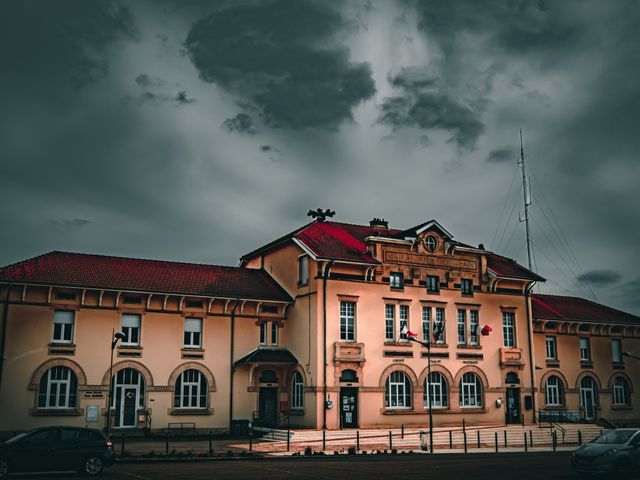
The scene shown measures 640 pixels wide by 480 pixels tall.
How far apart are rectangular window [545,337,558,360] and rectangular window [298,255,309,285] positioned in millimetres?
19502

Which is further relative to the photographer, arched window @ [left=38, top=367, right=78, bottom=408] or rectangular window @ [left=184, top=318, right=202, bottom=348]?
rectangular window @ [left=184, top=318, right=202, bottom=348]

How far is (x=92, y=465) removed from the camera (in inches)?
852

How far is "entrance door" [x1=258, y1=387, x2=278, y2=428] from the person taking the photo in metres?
41.7

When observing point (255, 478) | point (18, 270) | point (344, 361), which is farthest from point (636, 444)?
point (18, 270)

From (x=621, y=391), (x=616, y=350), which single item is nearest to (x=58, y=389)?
(x=621, y=391)

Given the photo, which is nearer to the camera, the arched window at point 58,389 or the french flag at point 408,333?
the arched window at point 58,389

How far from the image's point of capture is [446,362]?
145 ft

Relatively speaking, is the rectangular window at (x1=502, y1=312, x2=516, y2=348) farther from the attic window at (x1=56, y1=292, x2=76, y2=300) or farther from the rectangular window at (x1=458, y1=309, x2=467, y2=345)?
the attic window at (x1=56, y1=292, x2=76, y2=300)

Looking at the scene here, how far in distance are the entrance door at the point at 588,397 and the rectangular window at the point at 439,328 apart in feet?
45.0

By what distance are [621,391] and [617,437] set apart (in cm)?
3315

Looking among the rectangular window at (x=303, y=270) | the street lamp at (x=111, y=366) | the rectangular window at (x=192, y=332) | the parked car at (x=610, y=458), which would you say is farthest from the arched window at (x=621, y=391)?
the street lamp at (x=111, y=366)

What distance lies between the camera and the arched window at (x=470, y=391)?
44.8 meters

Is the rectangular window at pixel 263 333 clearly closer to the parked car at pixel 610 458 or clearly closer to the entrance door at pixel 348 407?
the entrance door at pixel 348 407

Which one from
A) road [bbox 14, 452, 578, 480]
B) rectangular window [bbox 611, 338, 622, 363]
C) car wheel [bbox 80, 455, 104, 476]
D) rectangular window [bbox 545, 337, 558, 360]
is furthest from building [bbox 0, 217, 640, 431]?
car wheel [bbox 80, 455, 104, 476]
